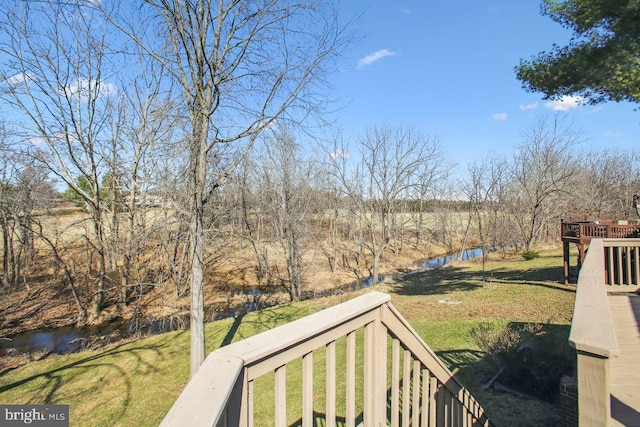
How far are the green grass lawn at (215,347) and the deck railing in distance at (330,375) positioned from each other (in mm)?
2716

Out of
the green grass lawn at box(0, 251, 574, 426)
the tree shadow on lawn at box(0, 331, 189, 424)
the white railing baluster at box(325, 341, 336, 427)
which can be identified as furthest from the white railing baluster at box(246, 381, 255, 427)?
the tree shadow on lawn at box(0, 331, 189, 424)

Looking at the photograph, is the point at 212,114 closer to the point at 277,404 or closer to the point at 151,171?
the point at 151,171

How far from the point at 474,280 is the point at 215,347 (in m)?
10.7

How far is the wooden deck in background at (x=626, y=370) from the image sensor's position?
2396 mm

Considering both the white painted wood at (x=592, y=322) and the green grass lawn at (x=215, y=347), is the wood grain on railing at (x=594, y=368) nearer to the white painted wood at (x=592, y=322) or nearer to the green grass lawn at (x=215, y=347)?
the white painted wood at (x=592, y=322)

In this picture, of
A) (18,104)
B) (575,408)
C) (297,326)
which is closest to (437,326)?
(575,408)

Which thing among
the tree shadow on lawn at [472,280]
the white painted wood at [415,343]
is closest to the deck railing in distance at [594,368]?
the white painted wood at [415,343]

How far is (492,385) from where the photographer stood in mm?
4891

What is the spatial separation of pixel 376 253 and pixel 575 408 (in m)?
12.3

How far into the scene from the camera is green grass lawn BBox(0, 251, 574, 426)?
518cm

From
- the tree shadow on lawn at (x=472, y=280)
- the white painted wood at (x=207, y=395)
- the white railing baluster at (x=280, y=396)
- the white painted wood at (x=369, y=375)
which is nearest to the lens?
the white painted wood at (x=207, y=395)

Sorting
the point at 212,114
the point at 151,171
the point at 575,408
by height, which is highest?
the point at 212,114

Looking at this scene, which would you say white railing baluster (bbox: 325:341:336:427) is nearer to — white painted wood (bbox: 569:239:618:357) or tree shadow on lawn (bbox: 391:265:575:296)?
white painted wood (bbox: 569:239:618:357)

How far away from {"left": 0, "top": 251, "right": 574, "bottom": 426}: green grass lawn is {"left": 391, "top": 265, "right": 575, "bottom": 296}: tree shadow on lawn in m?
0.34
